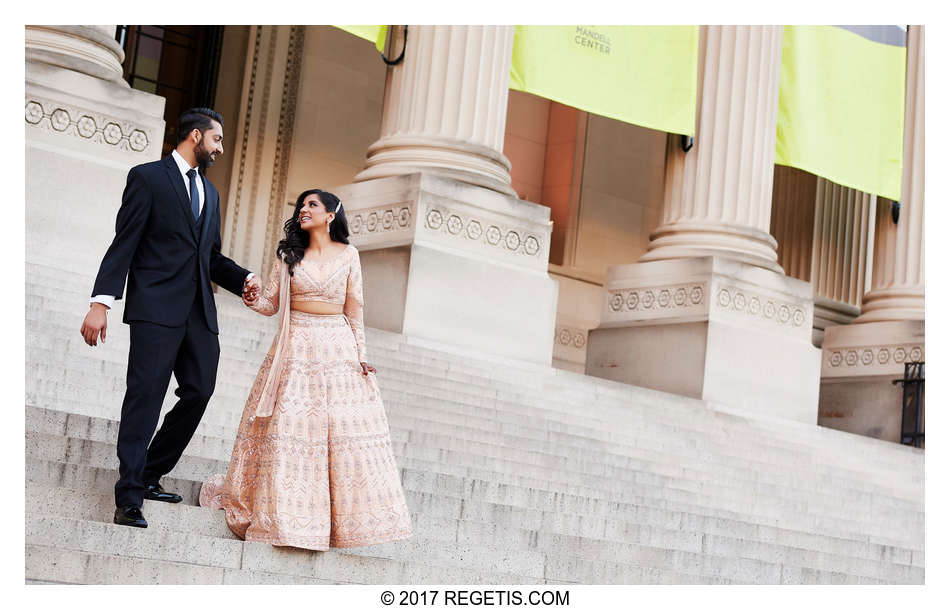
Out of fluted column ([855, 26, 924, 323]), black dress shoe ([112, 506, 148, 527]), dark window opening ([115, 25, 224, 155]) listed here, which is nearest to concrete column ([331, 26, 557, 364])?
dark window opening ([115, 25, 224, 155])

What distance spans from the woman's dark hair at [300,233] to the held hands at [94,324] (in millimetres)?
891

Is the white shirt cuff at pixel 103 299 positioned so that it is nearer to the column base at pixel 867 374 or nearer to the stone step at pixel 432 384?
the stone step at pixel 432 384

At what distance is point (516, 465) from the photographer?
8250 mm

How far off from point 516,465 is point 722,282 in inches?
217

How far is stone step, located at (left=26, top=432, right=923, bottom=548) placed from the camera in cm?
588

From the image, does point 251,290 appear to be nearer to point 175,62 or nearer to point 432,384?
point 432,384

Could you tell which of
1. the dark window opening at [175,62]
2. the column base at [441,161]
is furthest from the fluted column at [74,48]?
the dark window opening at [175,62]

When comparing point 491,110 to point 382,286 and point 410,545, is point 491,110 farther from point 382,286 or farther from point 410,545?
point 410,545

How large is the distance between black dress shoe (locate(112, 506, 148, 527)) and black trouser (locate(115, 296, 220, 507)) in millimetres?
24

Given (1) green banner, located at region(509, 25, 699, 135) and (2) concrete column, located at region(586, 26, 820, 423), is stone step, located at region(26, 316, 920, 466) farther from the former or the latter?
(1) green banner, located at region(509, 25, 699, 135)

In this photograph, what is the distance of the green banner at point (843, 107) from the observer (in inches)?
571

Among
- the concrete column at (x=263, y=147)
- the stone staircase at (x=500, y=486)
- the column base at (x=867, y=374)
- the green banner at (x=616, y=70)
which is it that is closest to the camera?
the stone staircase at (x=500, y=486)

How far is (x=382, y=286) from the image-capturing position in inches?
436
